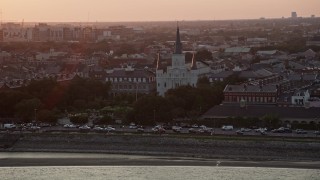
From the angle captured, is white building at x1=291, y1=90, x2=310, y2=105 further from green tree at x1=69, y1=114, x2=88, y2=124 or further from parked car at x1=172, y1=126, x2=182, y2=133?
green tree at x1=69, y1=114, x2=88, y2=124

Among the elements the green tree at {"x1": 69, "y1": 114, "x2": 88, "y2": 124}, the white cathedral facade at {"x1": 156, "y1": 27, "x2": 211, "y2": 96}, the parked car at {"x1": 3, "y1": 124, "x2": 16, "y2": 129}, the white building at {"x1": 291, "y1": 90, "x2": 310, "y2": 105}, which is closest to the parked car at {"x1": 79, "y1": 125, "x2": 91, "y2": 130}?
the green tree at {"x1": 69, "y1": 114, "x2": 88, "y2": 124}

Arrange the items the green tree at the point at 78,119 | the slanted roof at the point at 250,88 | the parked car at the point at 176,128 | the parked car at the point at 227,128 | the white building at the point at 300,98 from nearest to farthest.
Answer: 1. the parked car at the point at 176,128
2. the parked car at the point at 227,128
3. the green tree at the point at 78,119
4. the white building at the point at 300,98
5. the slanted roof at the point at 250,88

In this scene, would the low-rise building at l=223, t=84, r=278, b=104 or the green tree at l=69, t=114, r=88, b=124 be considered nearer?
the green tree at l=69, t=114, r=88, b=124

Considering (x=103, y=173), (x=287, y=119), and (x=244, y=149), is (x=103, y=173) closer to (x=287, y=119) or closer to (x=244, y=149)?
(x=244, y=149)

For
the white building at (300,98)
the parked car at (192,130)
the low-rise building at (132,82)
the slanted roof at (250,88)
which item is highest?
the slanted roof at (250,88)

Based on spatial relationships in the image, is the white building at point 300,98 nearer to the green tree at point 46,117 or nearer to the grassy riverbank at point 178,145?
the grassy riverbank at point 178,145

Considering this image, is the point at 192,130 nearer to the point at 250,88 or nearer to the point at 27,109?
the point at 250,88

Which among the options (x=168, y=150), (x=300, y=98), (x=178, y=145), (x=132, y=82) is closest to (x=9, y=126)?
(x=168, y=150)

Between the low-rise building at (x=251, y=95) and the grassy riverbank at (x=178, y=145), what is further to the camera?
the low-rise building at (x=251, y=95)

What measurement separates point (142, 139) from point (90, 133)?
157 centimetres

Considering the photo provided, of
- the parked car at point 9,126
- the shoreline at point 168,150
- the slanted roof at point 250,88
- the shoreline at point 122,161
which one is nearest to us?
the shoreline at point 122,161

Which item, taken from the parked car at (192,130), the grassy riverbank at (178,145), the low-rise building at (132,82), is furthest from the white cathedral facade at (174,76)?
the grassy riverbank at (178,145)

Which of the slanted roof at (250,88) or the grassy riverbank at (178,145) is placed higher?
the slanted roof at (250,88)

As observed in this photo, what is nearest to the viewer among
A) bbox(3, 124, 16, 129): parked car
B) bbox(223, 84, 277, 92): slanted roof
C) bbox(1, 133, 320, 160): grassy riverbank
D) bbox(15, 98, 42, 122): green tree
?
bbox(1, 133, 320, 160): grassy riverbank
